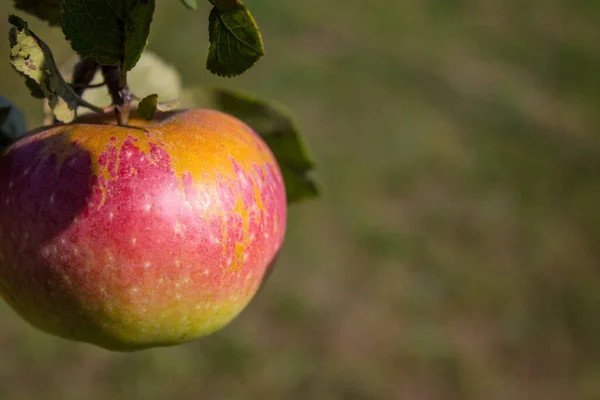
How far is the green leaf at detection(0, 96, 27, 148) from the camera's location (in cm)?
60

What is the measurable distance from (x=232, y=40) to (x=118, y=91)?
12 centimetres

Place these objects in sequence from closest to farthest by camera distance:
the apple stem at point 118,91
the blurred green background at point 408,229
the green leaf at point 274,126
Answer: the apple stem at point 118,91 → the green leaf at point 274,126 → the blurred green background at point 408,229

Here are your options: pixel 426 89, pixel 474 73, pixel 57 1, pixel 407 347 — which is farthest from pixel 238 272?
pixel 474 73

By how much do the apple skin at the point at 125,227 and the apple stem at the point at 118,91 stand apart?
2 centimetres

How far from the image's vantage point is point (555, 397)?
2.93 meters

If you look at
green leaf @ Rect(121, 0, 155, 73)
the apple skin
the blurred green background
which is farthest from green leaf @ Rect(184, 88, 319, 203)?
the blurred green background

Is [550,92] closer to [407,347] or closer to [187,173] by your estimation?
[407,347]

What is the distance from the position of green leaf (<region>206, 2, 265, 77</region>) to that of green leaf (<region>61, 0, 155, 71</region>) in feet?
0.16

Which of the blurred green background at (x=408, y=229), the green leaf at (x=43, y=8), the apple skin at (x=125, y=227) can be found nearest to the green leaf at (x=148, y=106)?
the apple skin at (x=125, y=227)

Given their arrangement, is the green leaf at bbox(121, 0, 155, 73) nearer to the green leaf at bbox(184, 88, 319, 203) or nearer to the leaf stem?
the leaf stem

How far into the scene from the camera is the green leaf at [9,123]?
0.60 meters

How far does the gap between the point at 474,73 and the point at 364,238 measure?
1609 mm

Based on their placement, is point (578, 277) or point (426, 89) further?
point (426, 89)

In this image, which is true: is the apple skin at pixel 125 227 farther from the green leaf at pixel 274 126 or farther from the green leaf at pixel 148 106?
the green leaf at pixel 274 126
